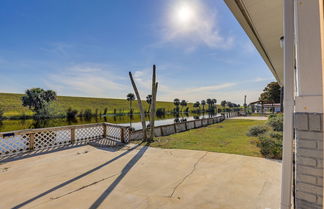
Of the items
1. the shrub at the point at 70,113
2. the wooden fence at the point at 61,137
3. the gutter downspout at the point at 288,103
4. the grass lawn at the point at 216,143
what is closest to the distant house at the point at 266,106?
the grass lawn at the point at 216,143

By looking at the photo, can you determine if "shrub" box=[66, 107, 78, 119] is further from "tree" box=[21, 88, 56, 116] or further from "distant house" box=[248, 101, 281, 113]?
"distant house" box=[248, 101, 281, 113]

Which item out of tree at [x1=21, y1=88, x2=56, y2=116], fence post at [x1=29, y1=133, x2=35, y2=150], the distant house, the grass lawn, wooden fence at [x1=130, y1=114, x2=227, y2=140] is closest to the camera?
the grass lawn

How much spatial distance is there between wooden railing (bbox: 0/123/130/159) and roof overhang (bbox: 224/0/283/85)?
20.3ft

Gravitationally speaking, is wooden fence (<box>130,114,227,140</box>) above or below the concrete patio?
above

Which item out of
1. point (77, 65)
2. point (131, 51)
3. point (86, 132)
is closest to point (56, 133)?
point (86, 132)

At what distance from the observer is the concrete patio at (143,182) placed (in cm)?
254

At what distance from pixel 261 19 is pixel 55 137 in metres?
8.59

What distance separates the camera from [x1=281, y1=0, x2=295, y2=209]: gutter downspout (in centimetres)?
164

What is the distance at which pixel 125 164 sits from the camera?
4.30 meters

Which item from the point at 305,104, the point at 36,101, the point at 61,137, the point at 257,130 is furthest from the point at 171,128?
the point at 36,101

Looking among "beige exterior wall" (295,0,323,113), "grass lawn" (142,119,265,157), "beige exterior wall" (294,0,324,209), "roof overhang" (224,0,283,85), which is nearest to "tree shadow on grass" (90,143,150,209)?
"grass lawn" (142,119,265,157)

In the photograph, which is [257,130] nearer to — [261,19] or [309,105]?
[261,19]

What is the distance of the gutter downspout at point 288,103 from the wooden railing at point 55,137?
6278 mm

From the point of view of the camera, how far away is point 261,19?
2.85 meters
